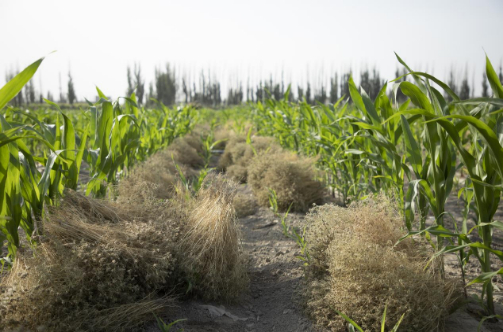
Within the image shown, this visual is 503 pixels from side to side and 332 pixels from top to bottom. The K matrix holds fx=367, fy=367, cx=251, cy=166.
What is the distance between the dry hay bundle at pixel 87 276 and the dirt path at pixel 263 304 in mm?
225

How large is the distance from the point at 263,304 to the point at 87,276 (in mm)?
1102

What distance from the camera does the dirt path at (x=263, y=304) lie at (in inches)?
79.5

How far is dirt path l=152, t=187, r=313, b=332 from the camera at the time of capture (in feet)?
6.63

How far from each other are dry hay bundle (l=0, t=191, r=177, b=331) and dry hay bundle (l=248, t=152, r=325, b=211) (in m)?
2.16

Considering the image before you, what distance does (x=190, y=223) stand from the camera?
7.70ft

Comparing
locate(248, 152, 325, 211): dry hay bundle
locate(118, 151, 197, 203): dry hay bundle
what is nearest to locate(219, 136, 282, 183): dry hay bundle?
locate(248, 152, 325, 211): dry hay bundle

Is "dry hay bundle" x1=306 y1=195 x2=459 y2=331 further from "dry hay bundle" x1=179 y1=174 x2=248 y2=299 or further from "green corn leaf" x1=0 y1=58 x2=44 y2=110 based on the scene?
"green corn leaf" x1=0 y1=58 x2=44 y2=110

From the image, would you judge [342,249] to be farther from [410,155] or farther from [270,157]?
[270,157]

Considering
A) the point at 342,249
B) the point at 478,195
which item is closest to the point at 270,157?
the point at 342,249

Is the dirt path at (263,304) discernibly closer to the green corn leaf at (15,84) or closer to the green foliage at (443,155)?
the green foliage at (443,155)

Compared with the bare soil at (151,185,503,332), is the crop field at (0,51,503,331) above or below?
above

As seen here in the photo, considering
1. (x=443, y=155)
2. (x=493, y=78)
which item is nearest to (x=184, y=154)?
(x=443, y=155)

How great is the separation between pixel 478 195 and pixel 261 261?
1.62 meters

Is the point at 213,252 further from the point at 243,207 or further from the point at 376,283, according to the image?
the point at 243,207
